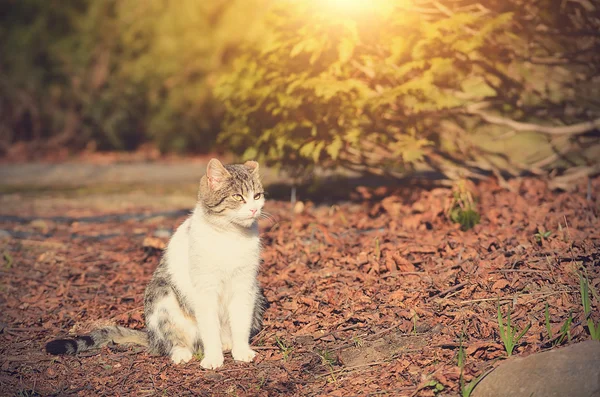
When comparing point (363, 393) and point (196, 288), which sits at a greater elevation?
point (196, 288)

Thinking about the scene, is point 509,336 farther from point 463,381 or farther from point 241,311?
point 241,311

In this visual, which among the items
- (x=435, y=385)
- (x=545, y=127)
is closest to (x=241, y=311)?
(x=435, y=385)

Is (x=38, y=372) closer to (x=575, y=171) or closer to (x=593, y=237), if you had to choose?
(x=593, y=237)

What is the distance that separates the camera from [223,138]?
7.69 m

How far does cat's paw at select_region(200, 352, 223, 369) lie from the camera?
4.42 metres

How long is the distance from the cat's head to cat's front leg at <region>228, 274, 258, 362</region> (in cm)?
40

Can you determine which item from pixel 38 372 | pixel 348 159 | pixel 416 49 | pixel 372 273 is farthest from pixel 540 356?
pixel 348 159

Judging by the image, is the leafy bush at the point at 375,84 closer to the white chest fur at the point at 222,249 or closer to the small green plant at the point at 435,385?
the white chest fur at the point at 222,249

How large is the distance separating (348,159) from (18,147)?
10.4 meters

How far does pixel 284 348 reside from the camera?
4.52 m

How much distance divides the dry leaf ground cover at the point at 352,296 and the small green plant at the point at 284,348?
0.02 meters

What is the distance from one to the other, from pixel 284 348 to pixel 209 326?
53 cm

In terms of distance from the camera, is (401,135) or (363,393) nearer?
(363,393)

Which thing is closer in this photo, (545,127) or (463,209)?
(463,209)
